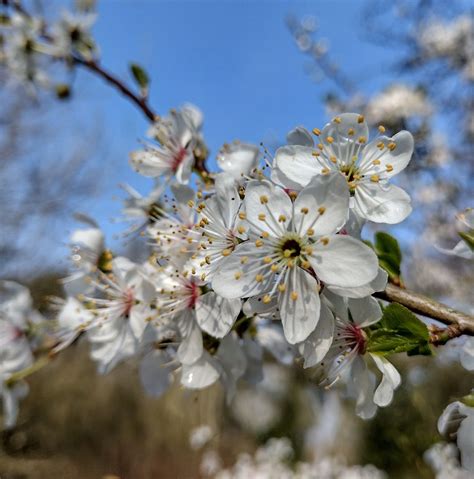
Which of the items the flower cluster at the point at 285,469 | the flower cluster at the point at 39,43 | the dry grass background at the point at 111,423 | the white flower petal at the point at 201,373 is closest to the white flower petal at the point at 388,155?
the white flower petal at the point at 201,373

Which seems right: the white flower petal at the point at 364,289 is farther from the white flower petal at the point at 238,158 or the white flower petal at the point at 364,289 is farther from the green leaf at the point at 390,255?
the white flower petal at the point at 238,158

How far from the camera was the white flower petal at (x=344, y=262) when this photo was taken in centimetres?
46

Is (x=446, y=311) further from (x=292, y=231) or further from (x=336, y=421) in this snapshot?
(x=336, y=421)

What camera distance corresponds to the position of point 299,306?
0.49 m

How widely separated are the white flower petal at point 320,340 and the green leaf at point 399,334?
0.05m

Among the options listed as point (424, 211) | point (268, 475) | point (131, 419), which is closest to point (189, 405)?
point (131, 419)

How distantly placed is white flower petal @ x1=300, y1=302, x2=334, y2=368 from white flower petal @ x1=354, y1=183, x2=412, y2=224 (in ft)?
0.42

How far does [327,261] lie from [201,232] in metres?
0.18

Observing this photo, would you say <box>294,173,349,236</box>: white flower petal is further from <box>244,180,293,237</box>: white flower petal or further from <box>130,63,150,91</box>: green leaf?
<box>130,63,150,91</box>: green leaf

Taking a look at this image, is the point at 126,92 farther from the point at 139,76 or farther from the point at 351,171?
the point at 351,171

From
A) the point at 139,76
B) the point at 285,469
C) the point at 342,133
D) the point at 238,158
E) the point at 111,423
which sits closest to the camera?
the point at 342,133

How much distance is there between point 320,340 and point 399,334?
0.09 metres

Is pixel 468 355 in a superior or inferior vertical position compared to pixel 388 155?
inferior

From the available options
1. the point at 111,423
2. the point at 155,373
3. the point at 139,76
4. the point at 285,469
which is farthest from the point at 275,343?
the point at 111,423
